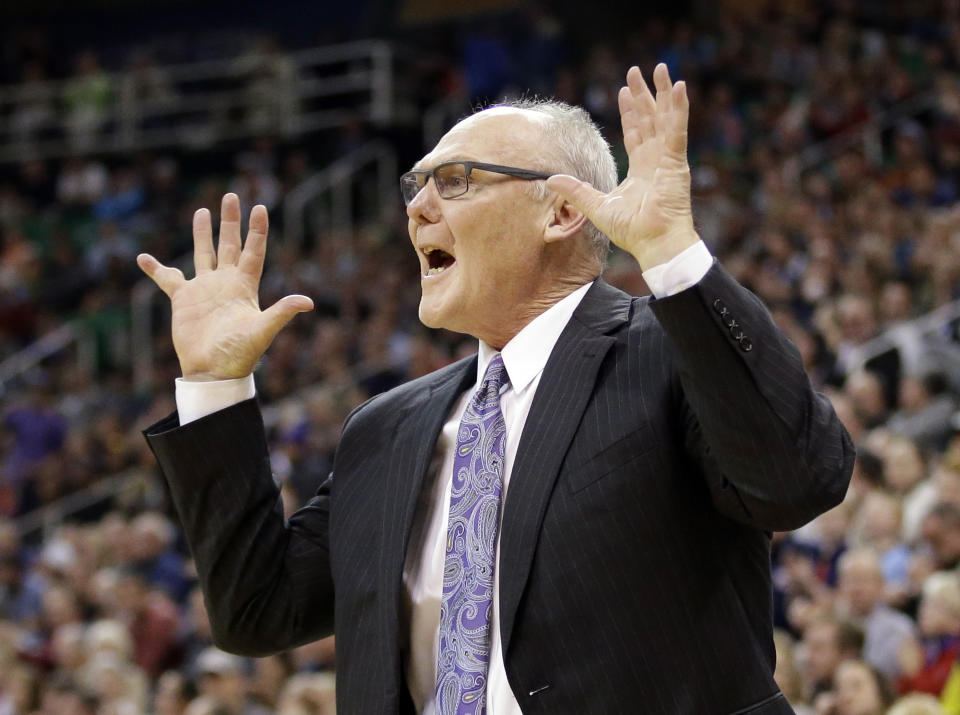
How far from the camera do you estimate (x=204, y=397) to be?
2266 millimetres

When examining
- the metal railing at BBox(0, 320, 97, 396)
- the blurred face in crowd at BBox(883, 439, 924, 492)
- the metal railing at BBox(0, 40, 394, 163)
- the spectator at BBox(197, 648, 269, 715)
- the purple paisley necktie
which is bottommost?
the spectator at BBox(197, 648, 269, 715)

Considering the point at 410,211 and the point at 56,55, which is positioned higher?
the point at 56,55

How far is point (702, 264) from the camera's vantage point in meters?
1.81

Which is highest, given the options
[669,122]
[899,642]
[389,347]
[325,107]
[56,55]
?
[56,55]

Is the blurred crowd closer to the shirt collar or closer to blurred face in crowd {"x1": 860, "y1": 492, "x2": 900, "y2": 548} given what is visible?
blurred face in crowd {"x1": 860, "y1": 492, "x2": 900, "y2": 548}

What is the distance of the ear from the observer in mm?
2266

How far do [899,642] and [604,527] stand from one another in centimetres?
297

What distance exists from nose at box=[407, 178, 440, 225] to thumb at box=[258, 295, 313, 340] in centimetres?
23

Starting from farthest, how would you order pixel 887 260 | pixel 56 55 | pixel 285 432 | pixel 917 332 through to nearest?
pixel 56 55 → pixel 285 432 → pixel 887 260 → pixel 917 332

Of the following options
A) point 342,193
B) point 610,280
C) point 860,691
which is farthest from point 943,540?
point 342,193

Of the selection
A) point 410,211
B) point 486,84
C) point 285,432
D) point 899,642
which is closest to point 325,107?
point 486,84

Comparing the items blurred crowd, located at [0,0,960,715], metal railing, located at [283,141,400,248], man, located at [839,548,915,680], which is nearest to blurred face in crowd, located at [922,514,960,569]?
blurred crowd, located at [0,0,960,715]

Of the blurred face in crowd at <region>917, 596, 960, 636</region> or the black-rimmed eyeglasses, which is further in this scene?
the blurred face in crowd at <region>917, 596, 960, 636</region>

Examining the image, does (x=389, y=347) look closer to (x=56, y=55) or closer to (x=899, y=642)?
(x=899, y=642)
